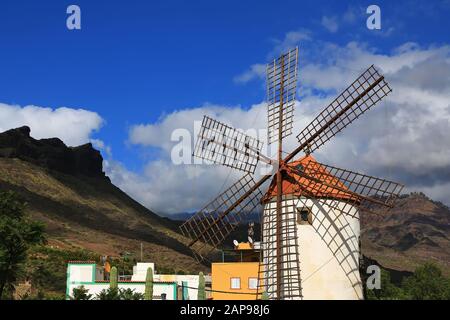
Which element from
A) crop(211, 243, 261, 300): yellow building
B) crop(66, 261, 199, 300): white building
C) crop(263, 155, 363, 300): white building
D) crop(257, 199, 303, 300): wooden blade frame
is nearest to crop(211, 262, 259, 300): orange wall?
crop(211, 243, 261, 300): yellow building

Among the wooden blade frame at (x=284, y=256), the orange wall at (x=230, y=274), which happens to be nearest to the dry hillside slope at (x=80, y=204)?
the orange wall at (x=230, y=274)

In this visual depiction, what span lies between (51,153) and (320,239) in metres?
158

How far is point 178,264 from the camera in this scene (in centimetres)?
10644

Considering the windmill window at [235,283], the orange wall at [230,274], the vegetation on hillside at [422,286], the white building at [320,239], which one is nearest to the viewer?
the white building at [320,239]

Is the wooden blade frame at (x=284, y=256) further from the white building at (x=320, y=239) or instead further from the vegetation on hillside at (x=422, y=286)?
the vegetation on hillside at (x=422, y=286)

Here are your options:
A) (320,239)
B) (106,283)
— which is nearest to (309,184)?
(320,239)

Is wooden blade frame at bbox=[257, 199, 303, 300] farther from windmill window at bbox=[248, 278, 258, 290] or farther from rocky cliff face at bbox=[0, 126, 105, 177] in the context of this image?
rocky cliff face at bbox=[0, 126, 105, 177]

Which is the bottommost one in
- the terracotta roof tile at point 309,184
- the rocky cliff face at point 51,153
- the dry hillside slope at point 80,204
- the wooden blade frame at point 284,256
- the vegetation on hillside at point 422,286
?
the vegetation on hillside at point 422,286

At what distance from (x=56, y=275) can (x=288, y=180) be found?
41.2 metres

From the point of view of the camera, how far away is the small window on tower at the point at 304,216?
29.3 m
